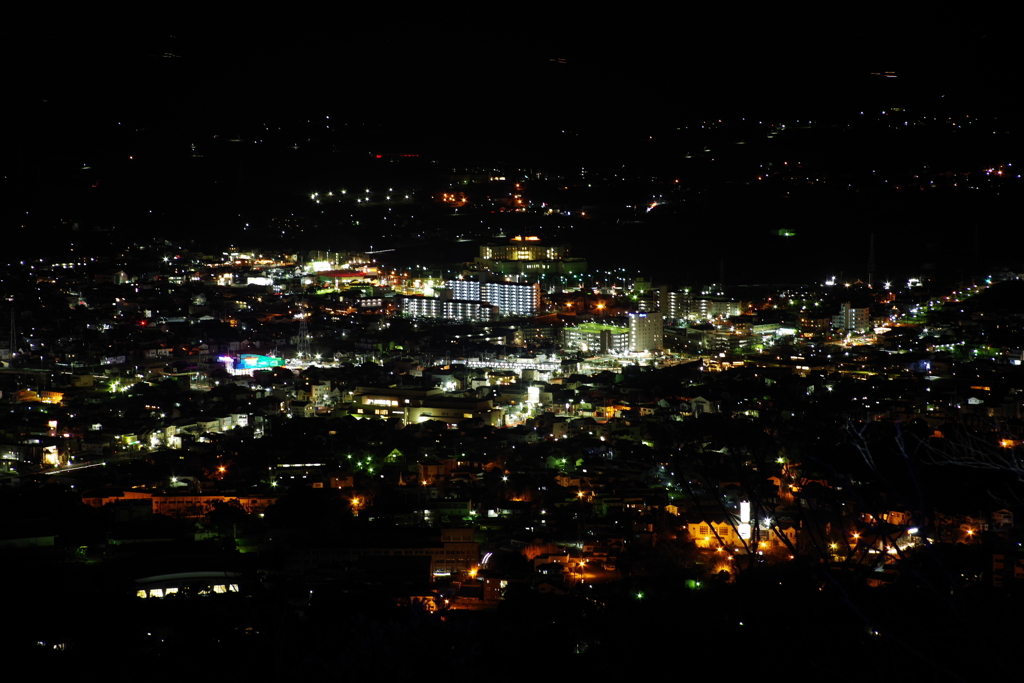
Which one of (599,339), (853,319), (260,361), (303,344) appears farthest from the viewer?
(853,319)

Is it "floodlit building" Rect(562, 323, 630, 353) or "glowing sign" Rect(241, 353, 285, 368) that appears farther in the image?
"floodlit building" Rect(562, 323, 630, 353)

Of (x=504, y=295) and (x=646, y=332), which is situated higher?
(x=504, y=295)

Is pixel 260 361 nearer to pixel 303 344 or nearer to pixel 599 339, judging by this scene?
pixel 303 344

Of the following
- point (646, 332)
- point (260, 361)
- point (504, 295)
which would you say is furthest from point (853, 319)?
point (260, 361)

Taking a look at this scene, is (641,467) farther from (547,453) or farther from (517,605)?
(517,605)

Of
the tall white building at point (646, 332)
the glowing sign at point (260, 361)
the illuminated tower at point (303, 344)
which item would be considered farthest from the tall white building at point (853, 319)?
the glowing sign at point (260, 361)

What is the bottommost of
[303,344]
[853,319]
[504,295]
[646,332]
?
[303,344]

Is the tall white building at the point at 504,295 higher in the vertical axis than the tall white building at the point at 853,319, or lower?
higher

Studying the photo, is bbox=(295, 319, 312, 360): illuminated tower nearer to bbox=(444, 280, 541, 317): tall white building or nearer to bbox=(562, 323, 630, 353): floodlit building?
bbox=(562, 323, 630, 353): floodlit building

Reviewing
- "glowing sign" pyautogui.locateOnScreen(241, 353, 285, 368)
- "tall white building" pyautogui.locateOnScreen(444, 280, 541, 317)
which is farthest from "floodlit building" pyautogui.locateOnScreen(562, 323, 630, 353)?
"glowing sign" pyautogui.locateOnScreen(241, 353, 285, 368)

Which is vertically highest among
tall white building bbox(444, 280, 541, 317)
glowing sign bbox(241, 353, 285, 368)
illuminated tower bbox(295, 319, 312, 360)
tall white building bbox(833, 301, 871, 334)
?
tall white building bbox(444, 280, 541, 317)

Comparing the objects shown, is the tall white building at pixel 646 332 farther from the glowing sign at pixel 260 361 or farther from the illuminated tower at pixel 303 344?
the glowing sign at pixel 260 361

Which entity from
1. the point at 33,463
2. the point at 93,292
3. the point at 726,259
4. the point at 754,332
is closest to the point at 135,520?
the point at 33,463
